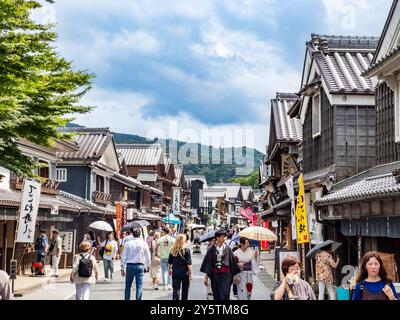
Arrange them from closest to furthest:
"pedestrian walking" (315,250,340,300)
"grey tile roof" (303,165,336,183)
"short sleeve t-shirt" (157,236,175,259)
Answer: "pedestrian walking" (315,250,340,300) < "short sleeve t-shirt" (157,236,175,259) < "grey tile roof" (303,165,336,183)

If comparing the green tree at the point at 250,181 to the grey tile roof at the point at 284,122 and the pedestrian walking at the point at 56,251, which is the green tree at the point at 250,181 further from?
the pedestrian walking at the point at 56,251

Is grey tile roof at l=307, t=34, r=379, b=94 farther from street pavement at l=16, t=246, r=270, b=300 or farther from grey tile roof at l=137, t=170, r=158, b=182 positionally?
grey tile roof at l=137, t=170, r=158, b=182

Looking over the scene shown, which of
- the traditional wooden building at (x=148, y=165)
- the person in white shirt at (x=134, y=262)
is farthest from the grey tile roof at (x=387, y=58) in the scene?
the traditional wooden building at (x=148, y=165)

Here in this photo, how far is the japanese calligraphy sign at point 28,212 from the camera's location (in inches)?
631

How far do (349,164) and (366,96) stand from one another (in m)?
2.27

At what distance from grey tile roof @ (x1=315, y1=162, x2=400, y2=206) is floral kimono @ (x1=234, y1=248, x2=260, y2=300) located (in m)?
2.54

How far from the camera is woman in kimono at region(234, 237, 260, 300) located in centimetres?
1317

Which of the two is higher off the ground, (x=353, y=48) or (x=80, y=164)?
(x=353, y=48)

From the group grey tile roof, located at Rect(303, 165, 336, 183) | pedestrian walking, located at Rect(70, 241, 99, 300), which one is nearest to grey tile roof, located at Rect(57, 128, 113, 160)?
grey tile roof, located at Rect(303, 165, 336, 183)

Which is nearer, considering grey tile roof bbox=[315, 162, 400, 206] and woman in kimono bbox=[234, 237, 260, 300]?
grey tile roof bbox=[315, 162, 400, 206]

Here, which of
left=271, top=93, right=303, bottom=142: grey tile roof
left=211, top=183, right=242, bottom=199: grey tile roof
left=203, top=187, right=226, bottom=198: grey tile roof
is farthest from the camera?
left=211, top=183, right=242, bottom=199: grey tile roof
